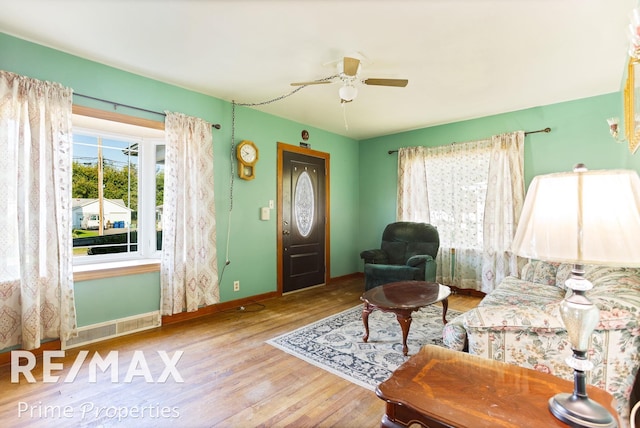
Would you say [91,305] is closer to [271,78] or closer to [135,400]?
[135,400]

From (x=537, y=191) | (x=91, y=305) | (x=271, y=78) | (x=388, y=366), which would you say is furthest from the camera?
(x=271, y=78)

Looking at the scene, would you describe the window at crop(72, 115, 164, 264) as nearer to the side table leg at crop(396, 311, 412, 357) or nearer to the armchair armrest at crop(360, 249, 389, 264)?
the armchair armrest at crop(360, 249, 389, 264)

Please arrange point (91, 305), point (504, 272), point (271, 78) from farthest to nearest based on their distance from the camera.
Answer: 1. point (504, 272)
2. point (271, 78)
3. point (91, 305)

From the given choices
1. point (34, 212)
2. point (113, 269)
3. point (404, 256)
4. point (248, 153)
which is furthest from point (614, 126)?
point (34, 212)

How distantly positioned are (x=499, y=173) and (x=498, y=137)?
49 centimetres

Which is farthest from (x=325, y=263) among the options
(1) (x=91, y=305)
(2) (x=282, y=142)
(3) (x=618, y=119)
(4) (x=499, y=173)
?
(3) (x=618, y=119)

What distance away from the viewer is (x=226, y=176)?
3.83 meters

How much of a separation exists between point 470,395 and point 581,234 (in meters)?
0.64

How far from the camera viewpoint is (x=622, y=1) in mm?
1970

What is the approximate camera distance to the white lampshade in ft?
2.95

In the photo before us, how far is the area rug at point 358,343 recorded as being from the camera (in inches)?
92.6

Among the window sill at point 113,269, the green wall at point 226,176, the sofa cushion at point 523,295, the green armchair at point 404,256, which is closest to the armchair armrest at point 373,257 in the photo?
the green armchair at point 404,256

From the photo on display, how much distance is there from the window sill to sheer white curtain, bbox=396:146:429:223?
3620 millimetres

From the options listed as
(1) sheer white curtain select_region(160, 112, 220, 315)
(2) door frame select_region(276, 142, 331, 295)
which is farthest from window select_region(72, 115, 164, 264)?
(2) door frame select_region(276, 142, 331, 295)
